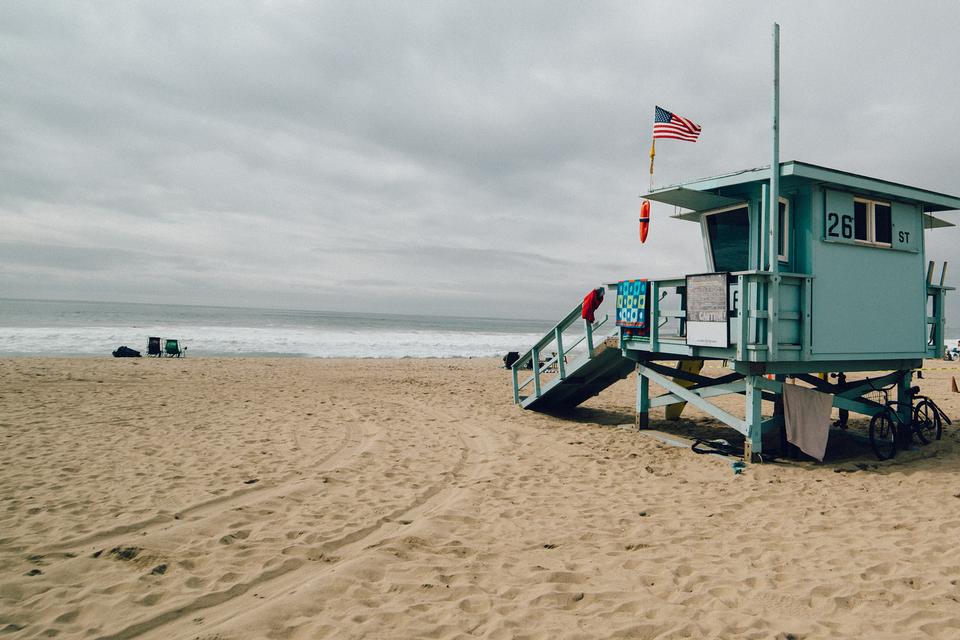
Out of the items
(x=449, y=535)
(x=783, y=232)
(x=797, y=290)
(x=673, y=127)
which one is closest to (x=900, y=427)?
(x=797, y=290)

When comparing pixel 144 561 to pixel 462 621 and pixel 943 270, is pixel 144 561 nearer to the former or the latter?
pixel 462 621

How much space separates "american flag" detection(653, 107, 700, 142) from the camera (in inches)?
373

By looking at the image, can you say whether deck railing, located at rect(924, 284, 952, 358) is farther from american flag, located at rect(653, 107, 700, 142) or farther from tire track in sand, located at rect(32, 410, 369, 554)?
tire track in sand, located at rect(32, 410, 369, 554)

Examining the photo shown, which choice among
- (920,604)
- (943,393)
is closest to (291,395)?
(920,604)

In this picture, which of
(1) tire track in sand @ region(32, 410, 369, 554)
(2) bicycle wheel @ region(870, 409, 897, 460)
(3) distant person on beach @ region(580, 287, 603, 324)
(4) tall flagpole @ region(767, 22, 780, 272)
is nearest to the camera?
(1) tire track in sand @ region(32, 410, 369, 554)

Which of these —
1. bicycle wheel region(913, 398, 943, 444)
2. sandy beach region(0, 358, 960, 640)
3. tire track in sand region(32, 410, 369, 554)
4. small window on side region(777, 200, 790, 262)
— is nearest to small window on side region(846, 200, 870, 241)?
small window on side region(777, 200, 790, 262)

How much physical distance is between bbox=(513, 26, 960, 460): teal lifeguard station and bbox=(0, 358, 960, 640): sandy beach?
1469mm

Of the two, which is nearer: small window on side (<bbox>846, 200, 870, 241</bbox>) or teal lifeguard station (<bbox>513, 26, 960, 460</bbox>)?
teal lifeguard station (<bbox>513, 26, 960, 460</bbox>)

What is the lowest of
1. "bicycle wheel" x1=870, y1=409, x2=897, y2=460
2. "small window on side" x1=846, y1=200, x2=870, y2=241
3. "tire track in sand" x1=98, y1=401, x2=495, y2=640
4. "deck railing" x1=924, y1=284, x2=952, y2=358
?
"tire track in sand" x1=98, y1=401, x2=495, y2=640

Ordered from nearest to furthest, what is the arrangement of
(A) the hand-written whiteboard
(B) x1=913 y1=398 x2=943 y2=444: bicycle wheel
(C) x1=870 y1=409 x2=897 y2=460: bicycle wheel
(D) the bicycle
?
(A) the hand-written whiteboard → (C) x1=870 y1=409 x2=897 y2=460: bicycle wheel → (D) the bicycle → (B) x1=913 y1=398 x2=943 y2=444: bicycle wheel

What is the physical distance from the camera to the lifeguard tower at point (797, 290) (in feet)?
25.7

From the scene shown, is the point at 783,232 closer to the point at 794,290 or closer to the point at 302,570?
the point at 794,290

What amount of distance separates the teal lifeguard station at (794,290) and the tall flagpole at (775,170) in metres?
0.02

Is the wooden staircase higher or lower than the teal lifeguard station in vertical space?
lower
